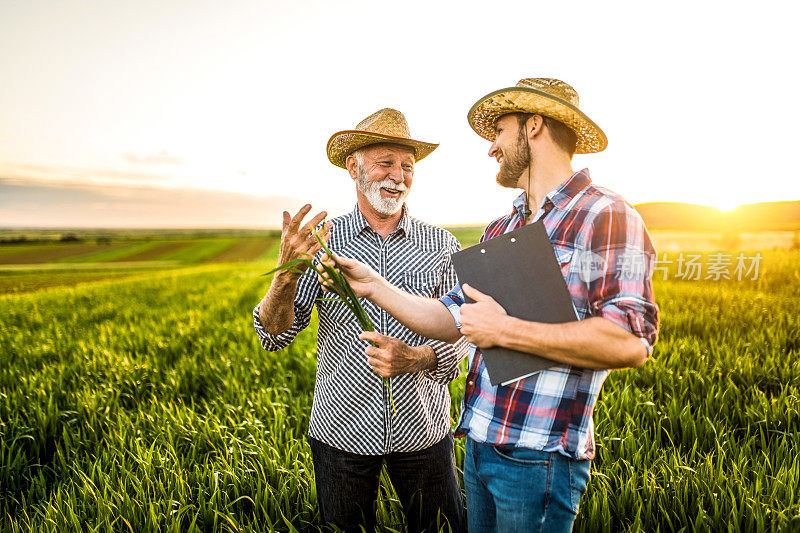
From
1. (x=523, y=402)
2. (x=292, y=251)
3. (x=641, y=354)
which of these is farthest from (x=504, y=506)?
(x=292, y=251)

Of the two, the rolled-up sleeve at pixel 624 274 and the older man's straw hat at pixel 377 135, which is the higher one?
the older man's straw hat at pixel 377 135

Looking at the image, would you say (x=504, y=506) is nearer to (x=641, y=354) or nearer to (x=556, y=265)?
(x=641, y=354)

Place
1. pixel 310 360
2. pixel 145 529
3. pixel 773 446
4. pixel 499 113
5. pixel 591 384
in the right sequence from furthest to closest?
pixel 310 360
pixel 773 446
pixel 145 529
pixel 499 113
pixel 591 384

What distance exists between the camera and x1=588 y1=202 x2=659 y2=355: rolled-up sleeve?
139 cm

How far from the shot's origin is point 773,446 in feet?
10.4

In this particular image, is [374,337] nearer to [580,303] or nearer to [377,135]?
[580,303]

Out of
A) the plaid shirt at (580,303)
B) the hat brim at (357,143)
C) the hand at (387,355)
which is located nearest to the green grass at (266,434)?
the hand at (387,355)

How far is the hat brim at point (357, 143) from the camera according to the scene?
2572mm

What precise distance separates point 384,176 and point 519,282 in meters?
1.29

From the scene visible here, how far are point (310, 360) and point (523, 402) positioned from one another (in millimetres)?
4039

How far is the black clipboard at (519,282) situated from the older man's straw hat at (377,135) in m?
1.18

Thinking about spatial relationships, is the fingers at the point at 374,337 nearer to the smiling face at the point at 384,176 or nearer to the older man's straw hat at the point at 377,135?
the smiling face at the point at 384,176

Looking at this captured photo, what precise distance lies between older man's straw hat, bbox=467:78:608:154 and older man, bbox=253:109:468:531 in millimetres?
800

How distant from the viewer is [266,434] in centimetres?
375
